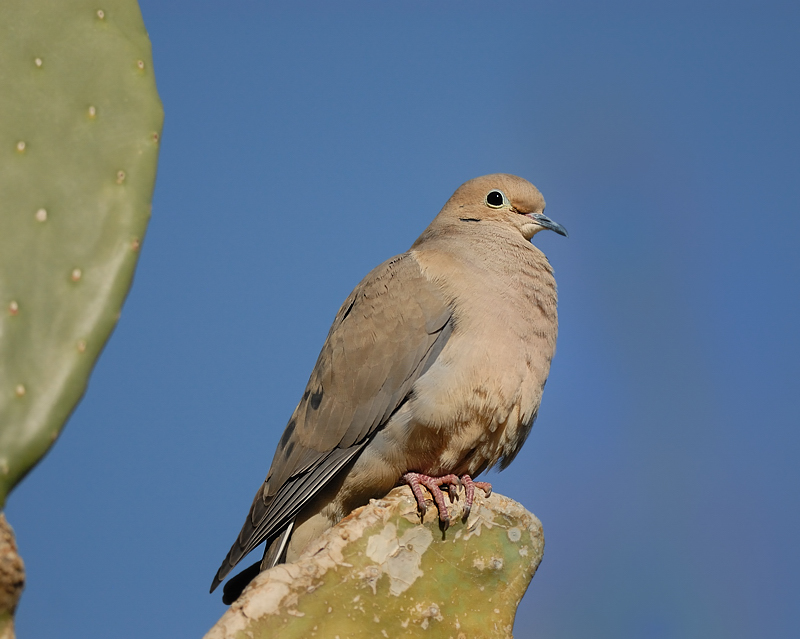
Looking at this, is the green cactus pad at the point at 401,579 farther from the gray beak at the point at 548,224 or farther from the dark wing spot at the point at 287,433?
the gray beak at the point at 548,224

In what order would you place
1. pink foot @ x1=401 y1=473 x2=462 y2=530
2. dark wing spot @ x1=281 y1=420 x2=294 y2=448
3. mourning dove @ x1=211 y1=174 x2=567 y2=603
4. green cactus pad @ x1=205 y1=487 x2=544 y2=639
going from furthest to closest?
dark wing spot @ x1=281 y1=420 x2=294 y2=448 < mourning dove @ x1=211 y1=174 x2=567 y2=603 < pink foot @ x1=401 y1=473 x2=462 y2=530 < green cactus pad @ x1=205 y1=487 x2=544 y2=639

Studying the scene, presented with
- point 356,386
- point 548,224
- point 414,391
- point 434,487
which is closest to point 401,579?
point 434,487

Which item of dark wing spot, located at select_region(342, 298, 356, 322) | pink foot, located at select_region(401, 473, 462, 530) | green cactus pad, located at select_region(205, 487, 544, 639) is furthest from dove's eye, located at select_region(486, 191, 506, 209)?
green cactus pad, located at select_region(205, 487, 544, 639)

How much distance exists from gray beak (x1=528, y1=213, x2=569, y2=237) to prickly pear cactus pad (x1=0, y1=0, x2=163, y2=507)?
7.60ft

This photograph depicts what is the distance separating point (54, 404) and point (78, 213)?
50cm

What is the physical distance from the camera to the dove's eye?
4.13 m

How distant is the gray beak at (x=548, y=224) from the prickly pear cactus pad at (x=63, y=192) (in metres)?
2.32

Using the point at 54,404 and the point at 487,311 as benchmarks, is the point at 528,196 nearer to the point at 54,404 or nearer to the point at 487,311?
the point at 487,311

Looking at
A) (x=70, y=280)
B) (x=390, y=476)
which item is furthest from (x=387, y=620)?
(x=70, y=280)

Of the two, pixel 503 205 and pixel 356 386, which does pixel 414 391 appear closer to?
pixel 356 386

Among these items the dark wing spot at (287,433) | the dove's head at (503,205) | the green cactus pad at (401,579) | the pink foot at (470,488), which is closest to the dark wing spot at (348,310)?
the dark wing spot at (287,433)

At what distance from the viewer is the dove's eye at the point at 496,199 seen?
4129mm

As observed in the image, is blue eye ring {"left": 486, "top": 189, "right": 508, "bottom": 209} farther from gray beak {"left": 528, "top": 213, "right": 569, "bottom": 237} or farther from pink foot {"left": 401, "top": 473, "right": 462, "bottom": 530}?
pink foot {"left": 401, "top": 473, "right": 462, "bottom": 530}

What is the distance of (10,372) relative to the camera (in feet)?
6.01
